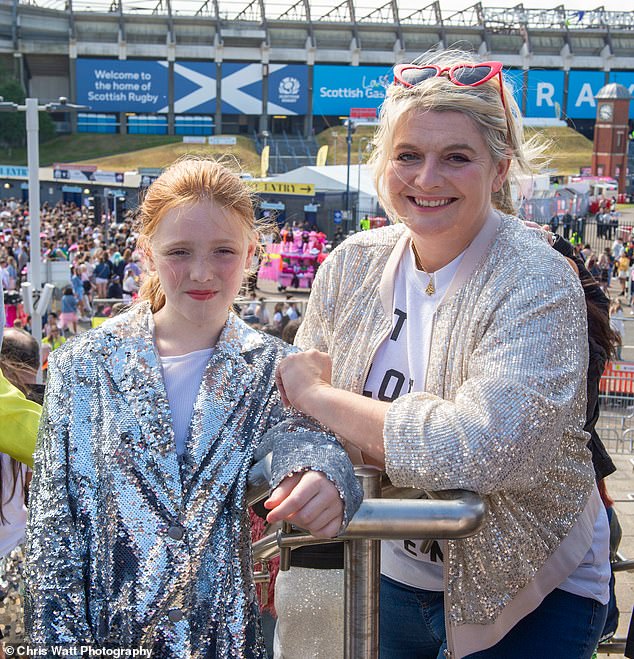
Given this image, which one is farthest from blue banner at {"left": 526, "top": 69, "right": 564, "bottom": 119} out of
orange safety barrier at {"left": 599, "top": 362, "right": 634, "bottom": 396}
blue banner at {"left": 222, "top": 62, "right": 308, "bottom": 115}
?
orange safety barrier at {"left": 599, "top": 362, "right": 634, "bottom": 396}

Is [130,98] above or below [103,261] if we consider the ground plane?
above

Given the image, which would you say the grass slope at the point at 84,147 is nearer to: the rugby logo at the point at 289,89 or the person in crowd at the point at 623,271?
the rugby logo at the point at 289,89

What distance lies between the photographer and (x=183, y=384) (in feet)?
5.43

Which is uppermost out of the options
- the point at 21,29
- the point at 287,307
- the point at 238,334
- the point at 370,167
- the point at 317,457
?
the point at 21,29

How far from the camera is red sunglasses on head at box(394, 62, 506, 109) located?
5.63 ft

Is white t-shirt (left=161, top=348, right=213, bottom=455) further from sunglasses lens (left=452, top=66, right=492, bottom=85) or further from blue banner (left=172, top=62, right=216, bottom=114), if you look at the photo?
blue banner (left=172, top=62, right=216, bottom=114)

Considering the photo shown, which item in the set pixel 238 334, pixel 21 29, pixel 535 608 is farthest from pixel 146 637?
pixel 21 29

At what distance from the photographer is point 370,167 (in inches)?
78.6

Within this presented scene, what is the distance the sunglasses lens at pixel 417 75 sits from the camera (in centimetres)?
175

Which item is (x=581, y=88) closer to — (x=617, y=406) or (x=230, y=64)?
(x=230, y=64)

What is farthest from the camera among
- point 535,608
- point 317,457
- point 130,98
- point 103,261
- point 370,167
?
point 130,98

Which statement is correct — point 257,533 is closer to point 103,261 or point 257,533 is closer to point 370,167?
point 370,167

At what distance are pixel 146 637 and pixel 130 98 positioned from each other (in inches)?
2406

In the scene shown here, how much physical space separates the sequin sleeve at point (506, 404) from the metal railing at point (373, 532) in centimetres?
5
